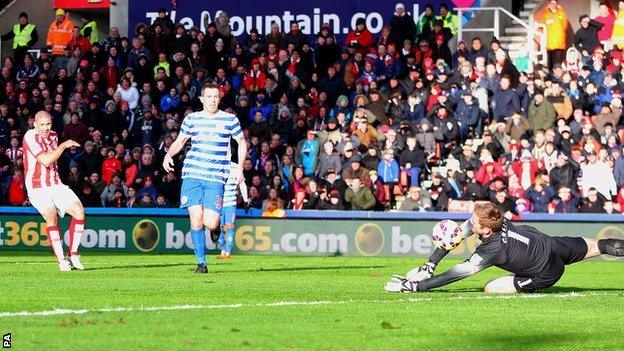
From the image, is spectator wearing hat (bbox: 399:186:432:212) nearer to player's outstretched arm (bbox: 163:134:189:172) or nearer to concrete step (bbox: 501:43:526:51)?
concrete step (bbox: 501:43:526:51)

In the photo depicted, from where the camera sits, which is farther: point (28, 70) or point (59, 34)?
point (59, 34)

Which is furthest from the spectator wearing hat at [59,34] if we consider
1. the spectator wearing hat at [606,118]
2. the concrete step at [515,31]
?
the spectator wearing hat at [606,118]

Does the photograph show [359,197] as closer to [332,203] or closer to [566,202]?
[332,203]

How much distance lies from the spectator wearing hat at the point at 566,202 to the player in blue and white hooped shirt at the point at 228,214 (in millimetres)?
6275

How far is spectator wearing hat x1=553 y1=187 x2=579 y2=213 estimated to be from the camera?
2712 cm

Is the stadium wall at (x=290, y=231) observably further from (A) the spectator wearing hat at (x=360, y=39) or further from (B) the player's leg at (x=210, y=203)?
(B) the player's leg at (x=210, y=203)

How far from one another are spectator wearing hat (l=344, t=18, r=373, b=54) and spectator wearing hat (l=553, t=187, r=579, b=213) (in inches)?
334

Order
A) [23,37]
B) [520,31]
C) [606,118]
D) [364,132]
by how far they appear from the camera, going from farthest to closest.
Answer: [23,37] → [520,31] → [364,132] → [606,118]

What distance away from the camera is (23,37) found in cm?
3897

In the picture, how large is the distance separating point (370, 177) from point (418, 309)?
649 inches

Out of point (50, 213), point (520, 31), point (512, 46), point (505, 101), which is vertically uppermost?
point (520, 31)

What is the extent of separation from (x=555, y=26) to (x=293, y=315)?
22.2 m

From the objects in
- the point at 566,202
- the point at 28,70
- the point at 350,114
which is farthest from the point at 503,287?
the point at 28,70

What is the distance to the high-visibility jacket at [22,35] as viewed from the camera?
1532 inches
